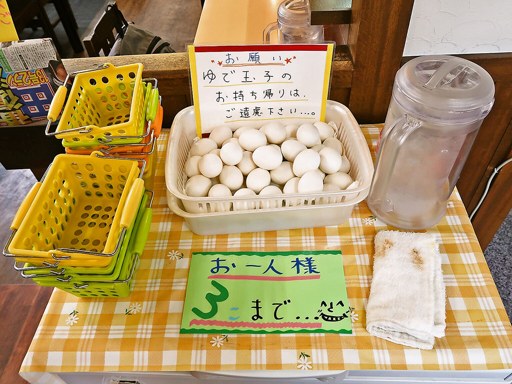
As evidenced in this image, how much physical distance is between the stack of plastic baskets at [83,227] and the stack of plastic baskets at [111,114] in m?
0.04

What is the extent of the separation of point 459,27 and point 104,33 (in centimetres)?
164

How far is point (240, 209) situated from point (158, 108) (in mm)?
317

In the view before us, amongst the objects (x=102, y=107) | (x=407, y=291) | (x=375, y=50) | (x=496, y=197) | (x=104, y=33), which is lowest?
(x=496, y=197)

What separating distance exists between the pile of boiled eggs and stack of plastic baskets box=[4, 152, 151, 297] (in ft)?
0.44

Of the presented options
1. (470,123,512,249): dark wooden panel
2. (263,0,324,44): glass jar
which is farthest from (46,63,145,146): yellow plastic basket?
(470,123,512,249): dark wooden panel

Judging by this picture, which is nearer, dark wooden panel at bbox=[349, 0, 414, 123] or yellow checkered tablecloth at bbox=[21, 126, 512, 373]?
yellow checkered tablecloth at bbox=[21, 126, 512, 373]

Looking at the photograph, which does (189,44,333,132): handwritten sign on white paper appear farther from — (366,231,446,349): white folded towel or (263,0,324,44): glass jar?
(366,231,446,349): white folded towel

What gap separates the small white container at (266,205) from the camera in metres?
0.78

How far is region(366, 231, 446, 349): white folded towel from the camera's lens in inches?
26.6

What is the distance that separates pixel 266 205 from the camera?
0.80 m

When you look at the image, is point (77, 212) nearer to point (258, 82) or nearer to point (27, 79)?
point (27, 79)

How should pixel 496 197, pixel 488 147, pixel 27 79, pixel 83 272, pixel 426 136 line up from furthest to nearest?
pixel 496 197 < pixel 488 147 < pixel 27 79 < pixel 426 136 < pixel 83 272

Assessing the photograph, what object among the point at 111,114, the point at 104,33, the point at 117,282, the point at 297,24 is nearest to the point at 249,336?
the point at 117,282

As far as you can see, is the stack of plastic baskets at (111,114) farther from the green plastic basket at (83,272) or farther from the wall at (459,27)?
the wall at (459,27)
